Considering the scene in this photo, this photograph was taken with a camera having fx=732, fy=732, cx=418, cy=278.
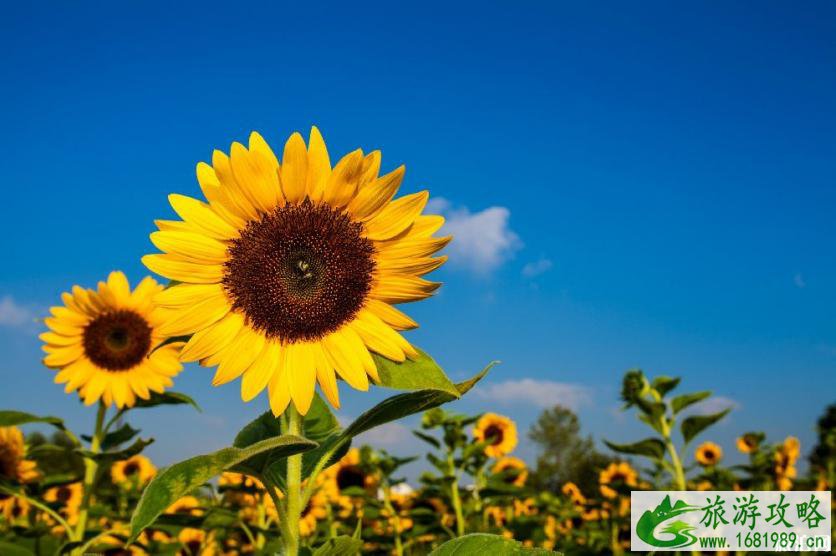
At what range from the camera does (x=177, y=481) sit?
1517 millimetres

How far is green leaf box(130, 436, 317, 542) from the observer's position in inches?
58.6

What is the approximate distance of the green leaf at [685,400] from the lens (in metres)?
4.95

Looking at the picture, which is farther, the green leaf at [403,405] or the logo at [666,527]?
the logo at [666,527]

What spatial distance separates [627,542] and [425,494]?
369cm

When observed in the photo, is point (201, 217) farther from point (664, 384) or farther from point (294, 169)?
point (664, 384)

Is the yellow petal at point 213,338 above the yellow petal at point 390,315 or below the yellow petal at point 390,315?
below

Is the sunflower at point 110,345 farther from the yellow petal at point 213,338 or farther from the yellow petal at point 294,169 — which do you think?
the yellow petal at point 294,169

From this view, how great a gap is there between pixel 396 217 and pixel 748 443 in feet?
33.3

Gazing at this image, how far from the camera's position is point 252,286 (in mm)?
2312

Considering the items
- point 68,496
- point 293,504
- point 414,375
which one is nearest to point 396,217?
point 414,375

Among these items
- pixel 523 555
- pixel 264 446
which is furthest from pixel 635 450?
pixel 264 446

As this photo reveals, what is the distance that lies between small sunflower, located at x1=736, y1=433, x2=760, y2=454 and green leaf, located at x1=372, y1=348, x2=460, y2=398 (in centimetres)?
924

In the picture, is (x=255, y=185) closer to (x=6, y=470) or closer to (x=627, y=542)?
(x=6, y=470)

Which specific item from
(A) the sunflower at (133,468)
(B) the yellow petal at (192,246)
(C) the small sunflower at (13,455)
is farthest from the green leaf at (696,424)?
(A) the sunflower at (133,468)
